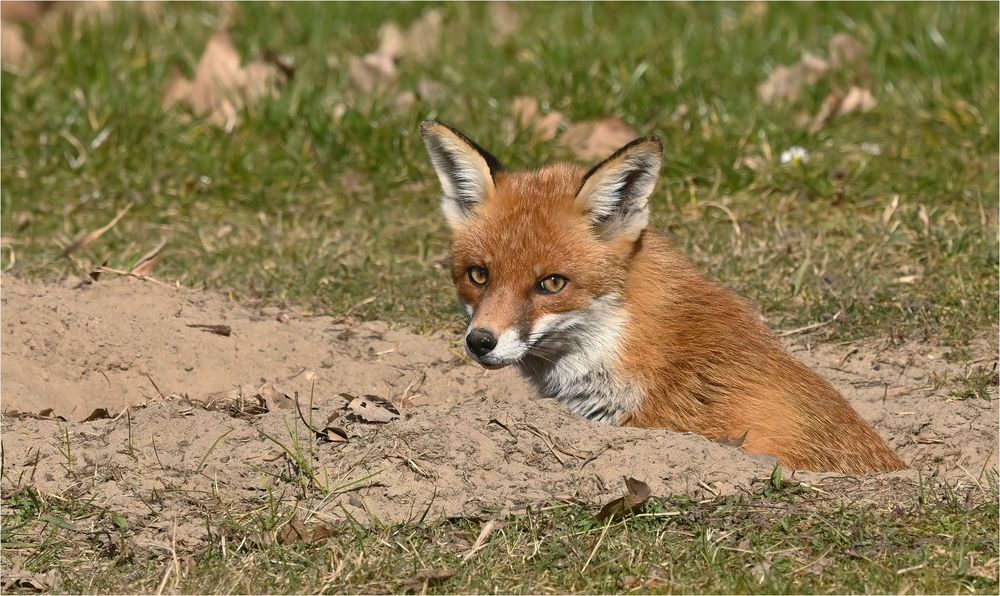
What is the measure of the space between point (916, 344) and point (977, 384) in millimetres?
588

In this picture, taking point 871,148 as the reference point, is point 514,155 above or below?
below

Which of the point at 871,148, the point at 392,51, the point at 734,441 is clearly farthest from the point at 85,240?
the point at 871,148

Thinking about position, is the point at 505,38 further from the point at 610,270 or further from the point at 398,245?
the point at 610,270

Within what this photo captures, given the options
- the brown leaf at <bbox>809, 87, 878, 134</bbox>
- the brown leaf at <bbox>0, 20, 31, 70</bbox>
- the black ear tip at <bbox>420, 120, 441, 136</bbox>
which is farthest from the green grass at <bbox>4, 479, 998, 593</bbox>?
the brown leaf at <bbox>0, 20, 31, 70</bbox>

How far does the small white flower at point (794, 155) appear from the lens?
847cm

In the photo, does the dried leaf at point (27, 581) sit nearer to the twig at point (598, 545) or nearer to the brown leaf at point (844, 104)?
the twig at point (598, 545)

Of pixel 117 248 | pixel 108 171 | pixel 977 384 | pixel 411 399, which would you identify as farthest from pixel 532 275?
pixel 108 171

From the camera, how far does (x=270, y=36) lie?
10719mm

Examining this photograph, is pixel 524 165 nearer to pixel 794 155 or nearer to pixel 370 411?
pixel 794 155

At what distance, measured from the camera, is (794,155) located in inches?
336

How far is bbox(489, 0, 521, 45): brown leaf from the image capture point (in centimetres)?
1095

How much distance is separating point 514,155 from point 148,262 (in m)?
2.57

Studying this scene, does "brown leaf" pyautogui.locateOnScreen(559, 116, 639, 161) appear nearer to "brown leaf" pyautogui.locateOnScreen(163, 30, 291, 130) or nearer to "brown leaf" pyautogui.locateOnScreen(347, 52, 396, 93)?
"brown leaf" pyautogui.locateOnScreen(347, 52, 396, 93)

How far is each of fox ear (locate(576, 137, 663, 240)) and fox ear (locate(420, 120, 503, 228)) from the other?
48 centimetres
